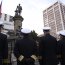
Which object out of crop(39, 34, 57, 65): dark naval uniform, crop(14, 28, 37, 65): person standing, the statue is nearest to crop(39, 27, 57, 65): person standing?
crop(39, 34, 57, 65): dark naval uniform

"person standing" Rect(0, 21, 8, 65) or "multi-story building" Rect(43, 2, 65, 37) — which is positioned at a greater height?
"multi-story building" Rect(43, 2, 65, 37)

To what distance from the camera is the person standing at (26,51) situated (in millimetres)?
5766

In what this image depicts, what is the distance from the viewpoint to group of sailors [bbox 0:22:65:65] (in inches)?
227

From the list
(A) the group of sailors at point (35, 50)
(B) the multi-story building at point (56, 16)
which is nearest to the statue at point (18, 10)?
(A) the group of sailors at point (35, 50)

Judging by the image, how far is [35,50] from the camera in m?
5.93

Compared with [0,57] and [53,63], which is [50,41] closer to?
[53,63]

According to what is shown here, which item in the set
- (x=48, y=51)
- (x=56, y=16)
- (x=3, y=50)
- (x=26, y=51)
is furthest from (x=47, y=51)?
(x=56, y=16)

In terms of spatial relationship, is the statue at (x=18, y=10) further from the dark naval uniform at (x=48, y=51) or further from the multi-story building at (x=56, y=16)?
the multi-story building at (x=56, y=16)

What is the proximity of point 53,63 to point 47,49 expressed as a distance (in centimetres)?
53

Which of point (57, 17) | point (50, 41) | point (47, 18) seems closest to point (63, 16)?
point (57, 17)

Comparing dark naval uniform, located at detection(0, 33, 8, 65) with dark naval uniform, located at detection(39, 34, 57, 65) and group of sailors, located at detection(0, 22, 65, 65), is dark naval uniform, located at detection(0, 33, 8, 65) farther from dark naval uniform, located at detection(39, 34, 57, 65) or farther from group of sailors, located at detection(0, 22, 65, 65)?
dark naval uniform, located at detection(39, 34, 57, 65)

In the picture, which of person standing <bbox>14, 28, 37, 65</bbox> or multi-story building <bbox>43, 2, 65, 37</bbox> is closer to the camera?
person standing <bbox>14, 28, 37, 65</bbox>

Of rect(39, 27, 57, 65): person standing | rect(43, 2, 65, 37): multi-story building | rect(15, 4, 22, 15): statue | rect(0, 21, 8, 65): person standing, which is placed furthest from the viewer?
rect(43, 2, 65, 37): multi-story building

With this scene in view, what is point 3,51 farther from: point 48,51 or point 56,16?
point 56,16
